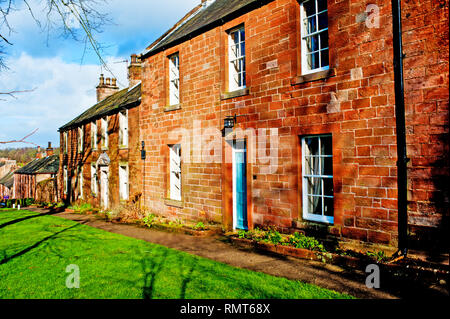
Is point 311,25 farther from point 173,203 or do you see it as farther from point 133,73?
point 133,73

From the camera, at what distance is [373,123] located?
6.27 meters

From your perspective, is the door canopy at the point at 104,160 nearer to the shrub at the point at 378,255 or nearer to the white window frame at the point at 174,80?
the white window frame at the point at 174,80

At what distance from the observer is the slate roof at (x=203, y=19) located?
30.4ft

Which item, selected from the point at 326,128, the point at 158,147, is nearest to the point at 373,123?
the point at 326,128

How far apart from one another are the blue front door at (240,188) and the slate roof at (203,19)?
14.3 feet

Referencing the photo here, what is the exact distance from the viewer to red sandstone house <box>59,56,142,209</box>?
15.3m

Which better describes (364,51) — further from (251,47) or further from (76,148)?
(76,148)

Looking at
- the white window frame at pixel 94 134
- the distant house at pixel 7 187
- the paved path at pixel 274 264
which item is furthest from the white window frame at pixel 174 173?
the distant house at pixel 7 187

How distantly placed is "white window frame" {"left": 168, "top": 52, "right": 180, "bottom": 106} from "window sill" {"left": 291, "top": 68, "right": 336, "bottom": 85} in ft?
19.6

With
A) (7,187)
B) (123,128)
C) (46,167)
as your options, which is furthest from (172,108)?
(7,187)

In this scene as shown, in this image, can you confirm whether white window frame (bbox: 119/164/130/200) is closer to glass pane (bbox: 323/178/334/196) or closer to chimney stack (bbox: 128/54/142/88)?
chimney stack (bbox: 128/54/142/88)

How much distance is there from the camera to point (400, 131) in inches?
231

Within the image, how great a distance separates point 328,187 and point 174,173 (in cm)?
681

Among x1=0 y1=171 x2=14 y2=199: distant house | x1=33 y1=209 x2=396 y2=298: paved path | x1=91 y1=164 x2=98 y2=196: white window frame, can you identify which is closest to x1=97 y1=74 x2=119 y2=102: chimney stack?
x1=91 y1=164 x2=98 y2=196: white window frame
